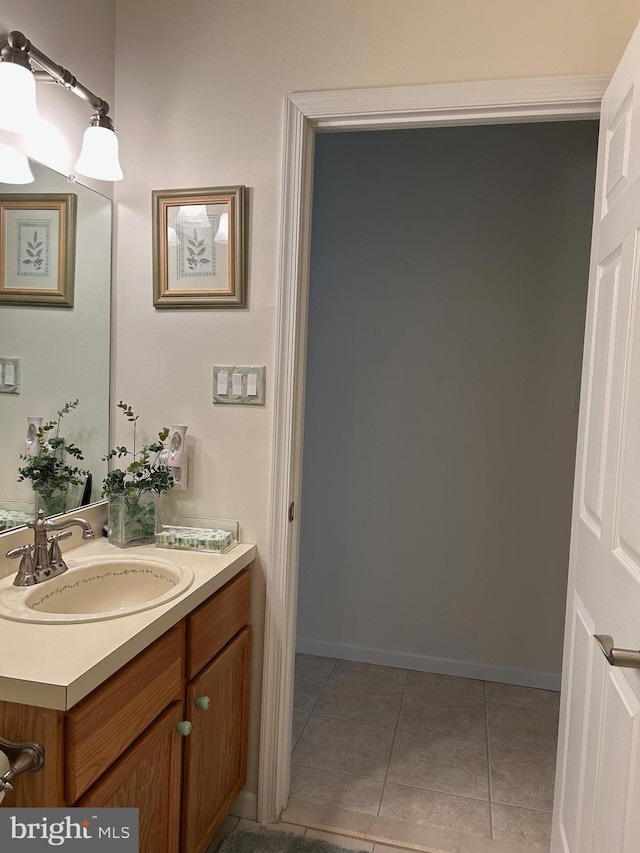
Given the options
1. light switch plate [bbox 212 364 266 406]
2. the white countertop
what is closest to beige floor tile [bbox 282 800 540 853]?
the white countertop

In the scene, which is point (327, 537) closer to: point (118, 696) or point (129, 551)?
point (129, 551)

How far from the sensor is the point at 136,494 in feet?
5.70

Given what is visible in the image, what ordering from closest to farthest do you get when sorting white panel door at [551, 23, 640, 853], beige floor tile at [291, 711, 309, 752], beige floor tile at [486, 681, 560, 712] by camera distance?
white panel door at [551, 23, 640, 853] < beige floor tile at [291, 711, 309, 752] < beige floor tile at [486, 681, 560, 712]

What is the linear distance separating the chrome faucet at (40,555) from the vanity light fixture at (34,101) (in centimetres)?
93

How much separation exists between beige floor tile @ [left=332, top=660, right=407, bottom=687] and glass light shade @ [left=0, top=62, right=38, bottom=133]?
97.3 inches

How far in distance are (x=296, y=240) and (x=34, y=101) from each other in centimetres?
72

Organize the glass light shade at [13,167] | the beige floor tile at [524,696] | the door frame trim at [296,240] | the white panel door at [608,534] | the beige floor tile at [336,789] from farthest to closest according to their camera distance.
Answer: the beige floor tile at [524,696] → the beige floor tile at [336,789] → the door frame trim at [296,240] → the glass light shade at [13,167] → the white panel door at [608,534]

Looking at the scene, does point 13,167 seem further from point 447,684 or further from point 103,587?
point 447,684

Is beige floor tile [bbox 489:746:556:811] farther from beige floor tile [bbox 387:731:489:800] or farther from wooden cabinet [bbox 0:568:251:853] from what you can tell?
wooden cabinet [bbox 0:568:251:853]

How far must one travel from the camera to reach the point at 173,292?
1826 mm

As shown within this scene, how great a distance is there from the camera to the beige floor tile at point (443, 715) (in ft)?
7.72

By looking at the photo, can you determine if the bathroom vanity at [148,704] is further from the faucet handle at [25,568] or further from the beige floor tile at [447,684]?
the beige floor tile at [447,684]

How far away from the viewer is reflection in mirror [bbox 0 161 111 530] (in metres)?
1.51

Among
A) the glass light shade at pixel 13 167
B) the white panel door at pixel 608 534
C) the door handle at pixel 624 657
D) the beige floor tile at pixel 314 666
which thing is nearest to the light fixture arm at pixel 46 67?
the glass light shade at pixel 13 167
